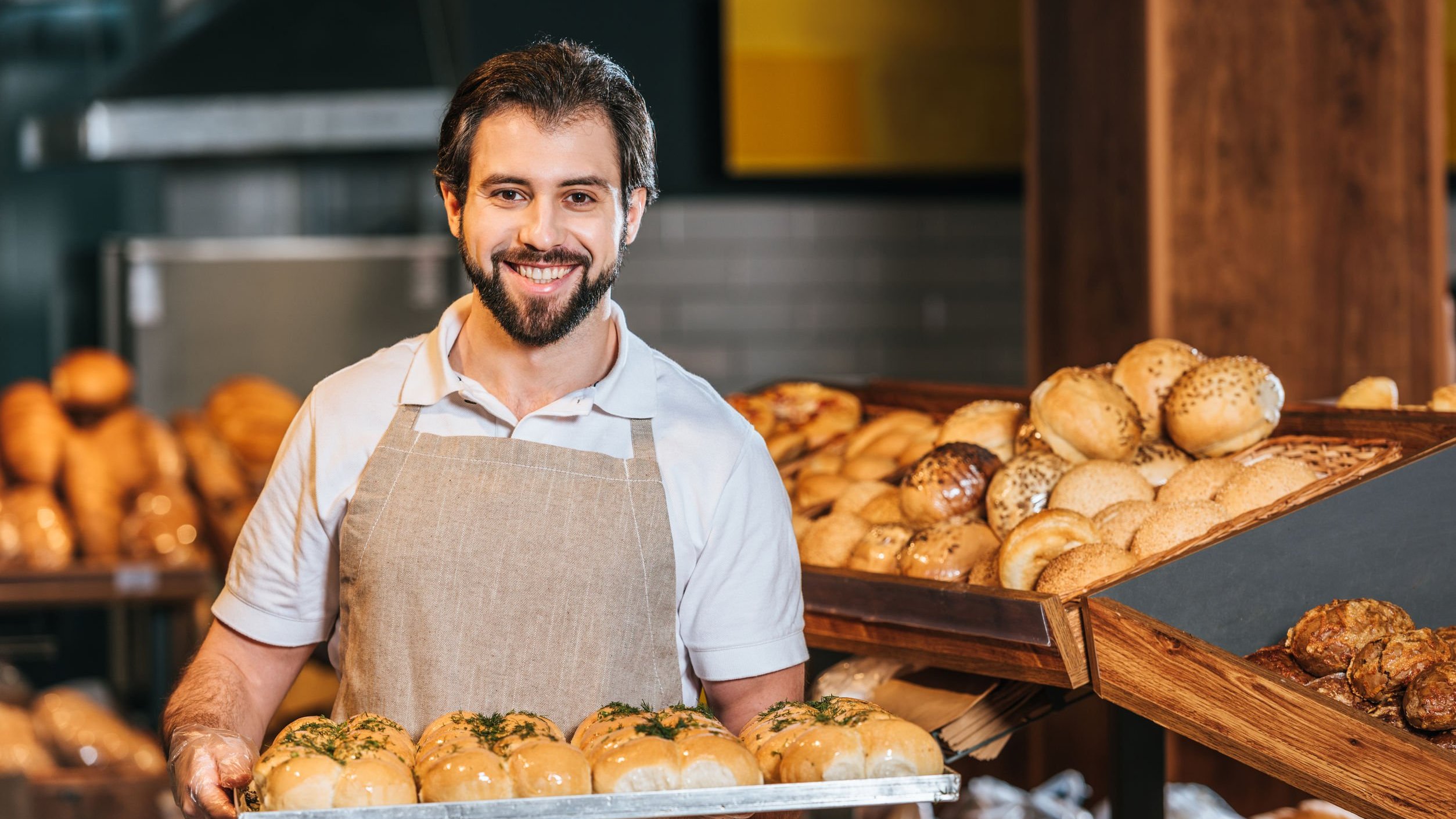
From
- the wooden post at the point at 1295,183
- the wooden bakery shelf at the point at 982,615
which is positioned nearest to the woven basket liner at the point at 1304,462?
the wooden bakery shelf at the point at 982,615

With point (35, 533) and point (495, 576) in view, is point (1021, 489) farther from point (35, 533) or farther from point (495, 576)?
point (35, 533)

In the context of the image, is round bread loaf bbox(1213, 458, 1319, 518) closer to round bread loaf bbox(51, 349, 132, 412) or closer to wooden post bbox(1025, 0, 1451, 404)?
wooden post bbox(1025, 0, 1451, 404)

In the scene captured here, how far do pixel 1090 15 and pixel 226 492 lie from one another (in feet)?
7.72

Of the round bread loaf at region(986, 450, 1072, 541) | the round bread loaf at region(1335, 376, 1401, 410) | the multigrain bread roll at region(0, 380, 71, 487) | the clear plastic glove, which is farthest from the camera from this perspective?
the multigrain bread roll at region(0, 380, 71, 487)

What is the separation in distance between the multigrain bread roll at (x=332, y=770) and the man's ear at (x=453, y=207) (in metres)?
0.57

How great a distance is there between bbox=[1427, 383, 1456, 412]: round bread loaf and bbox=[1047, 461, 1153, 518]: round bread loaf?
1.29 ft

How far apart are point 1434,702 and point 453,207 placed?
1120 millimetres

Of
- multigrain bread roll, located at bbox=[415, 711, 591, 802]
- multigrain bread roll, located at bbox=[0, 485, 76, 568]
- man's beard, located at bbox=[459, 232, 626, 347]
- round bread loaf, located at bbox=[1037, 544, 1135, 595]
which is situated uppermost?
man's beard, located at bbox=[459, 232, 626, 347]

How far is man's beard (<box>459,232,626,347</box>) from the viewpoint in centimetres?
154

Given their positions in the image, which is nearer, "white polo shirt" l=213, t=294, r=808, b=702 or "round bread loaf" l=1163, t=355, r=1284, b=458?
"white polo shirt" l=213, t=294, r=808, b=702

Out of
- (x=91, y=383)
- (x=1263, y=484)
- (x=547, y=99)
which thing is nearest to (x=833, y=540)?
(x=1263, y=484)

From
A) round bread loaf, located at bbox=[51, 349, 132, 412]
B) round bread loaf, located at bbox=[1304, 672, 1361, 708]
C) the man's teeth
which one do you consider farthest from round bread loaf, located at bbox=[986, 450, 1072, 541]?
round bread loaf, located at bbox=[51, 349, 132, 412]

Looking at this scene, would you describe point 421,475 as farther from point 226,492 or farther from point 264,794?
point 226,492

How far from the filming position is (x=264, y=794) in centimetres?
119
